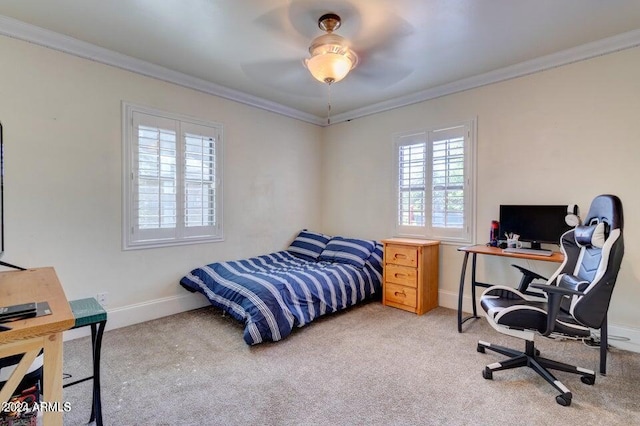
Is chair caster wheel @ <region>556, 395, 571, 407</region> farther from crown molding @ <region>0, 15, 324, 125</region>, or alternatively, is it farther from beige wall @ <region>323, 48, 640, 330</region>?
crown molding @ <region>0, 15, 324, 125</region>

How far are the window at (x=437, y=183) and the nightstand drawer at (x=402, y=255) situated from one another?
45 centimetres

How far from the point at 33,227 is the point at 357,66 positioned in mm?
3108

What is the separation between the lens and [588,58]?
2.70m

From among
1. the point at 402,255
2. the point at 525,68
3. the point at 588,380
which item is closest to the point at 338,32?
the point at 525,68

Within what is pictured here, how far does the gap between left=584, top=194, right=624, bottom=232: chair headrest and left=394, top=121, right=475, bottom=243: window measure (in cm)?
130

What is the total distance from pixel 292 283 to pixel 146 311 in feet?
4.95

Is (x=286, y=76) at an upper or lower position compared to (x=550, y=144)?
upper

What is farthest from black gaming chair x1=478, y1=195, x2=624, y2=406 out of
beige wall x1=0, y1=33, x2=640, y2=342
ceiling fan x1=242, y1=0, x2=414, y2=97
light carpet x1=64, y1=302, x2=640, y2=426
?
ceiling fan x1=242, y1=0, x2=414, y2=97

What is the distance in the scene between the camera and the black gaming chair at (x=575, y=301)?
181 cm

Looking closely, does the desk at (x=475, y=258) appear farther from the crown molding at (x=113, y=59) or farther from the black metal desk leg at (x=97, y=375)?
the crown molding at (x=113, y=59)

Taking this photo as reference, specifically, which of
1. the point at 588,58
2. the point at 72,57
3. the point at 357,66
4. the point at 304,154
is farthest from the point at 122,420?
the point at 588,58

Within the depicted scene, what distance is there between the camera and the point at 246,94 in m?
3.80

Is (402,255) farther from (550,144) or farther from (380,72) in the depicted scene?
(380,72)

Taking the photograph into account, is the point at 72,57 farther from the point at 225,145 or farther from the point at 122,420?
the point at 122,420
